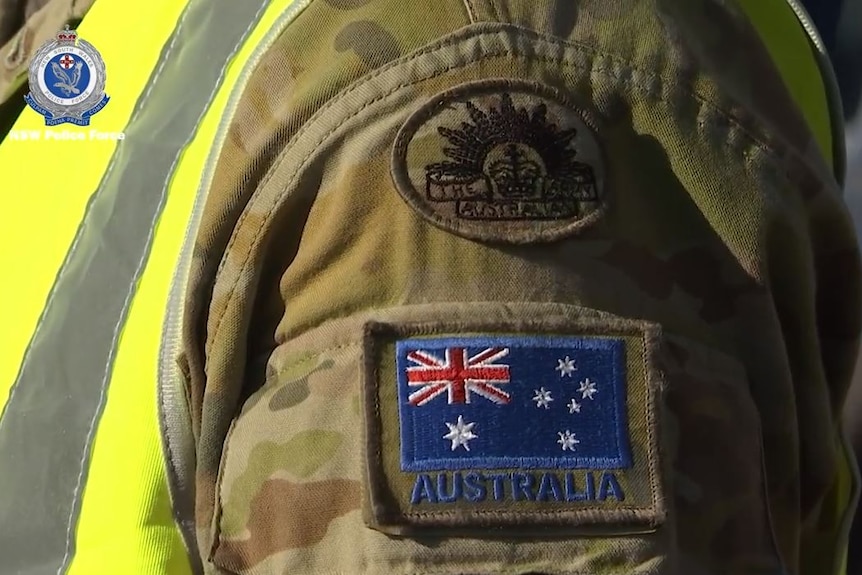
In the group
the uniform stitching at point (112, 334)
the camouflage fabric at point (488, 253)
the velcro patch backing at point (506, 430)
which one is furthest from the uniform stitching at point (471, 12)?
the uniform stitching at point (112, 334)

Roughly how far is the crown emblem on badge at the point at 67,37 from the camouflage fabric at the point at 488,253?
321 millimetres

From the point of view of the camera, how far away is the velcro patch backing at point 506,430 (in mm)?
434

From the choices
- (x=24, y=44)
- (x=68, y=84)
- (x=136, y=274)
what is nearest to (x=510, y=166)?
(x=136, y=274)

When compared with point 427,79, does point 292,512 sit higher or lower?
lower

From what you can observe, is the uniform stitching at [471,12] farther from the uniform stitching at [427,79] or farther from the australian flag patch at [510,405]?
the australian flag patch at [510,405]

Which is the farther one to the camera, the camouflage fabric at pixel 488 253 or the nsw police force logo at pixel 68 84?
the nsw police force logo at pixel 68 84

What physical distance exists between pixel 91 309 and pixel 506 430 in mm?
322

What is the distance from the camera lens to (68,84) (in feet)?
2.37

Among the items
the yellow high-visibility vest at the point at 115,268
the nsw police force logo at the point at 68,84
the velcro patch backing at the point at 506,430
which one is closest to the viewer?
the velcro patch backing at the point at 506,430

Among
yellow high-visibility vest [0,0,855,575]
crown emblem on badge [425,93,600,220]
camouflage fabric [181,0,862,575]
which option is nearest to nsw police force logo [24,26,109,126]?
yellow high-visibility vest [0,0,855,575]

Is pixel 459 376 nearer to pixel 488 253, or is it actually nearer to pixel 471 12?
pixel 488 253

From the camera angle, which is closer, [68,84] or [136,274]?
[136,274]

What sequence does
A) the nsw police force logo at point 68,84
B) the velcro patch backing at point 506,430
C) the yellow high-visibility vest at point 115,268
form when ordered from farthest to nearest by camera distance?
the nsw police force logo at point 68,84, the yellow high-visibility vest at point 115,268, the velcro patch backing at point 506,430

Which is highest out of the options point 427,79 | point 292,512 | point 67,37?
point 67,37
